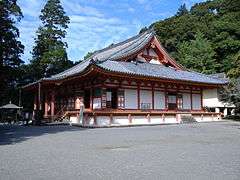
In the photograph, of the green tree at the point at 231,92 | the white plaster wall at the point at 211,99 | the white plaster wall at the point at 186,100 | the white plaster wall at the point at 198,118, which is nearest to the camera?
the white plaster wall at the point at 198,118

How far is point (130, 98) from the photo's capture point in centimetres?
2916

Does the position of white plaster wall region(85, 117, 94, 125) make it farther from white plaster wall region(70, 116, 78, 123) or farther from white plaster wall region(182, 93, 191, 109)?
white plaster wall region(182, 93, 191, 109)

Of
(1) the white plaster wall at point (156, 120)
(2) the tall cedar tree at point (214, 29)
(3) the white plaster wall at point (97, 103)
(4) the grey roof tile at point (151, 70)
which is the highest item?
(2) the tall cedar tree at point (214, 29)

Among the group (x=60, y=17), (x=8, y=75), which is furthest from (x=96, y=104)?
(x=60, y=17)

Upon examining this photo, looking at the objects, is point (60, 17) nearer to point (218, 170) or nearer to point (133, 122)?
point (133, 122)

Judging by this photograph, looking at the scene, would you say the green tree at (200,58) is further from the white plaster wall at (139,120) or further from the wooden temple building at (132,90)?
the white plaster wall at (139,120)

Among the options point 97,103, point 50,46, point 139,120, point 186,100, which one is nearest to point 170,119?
point 139,120

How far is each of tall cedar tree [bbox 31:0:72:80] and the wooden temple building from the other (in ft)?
59.7

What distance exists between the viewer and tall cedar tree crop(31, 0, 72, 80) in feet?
179

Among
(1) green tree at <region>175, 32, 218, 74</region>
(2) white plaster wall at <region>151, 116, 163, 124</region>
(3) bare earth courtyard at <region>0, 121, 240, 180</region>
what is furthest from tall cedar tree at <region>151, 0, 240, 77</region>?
(3) bare earth courtyard at <region>0, 121, 240, 180</region>

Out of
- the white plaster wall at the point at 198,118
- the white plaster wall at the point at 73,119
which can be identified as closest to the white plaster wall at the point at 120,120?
the white plaster wall at the point at 73,119

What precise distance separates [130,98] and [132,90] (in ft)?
2.28

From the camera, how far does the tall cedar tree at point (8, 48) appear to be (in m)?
24.1

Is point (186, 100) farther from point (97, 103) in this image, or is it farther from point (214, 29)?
point (214, 29)
